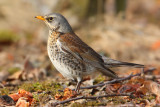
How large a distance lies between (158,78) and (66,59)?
197 cm

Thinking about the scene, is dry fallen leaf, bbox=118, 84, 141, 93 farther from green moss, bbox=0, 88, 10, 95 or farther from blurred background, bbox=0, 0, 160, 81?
blurred background, bbox=0, 0, 160, 81

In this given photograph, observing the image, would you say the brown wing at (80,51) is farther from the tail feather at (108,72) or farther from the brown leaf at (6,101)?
the brown leaf at (6,101)

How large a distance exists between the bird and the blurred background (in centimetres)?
226

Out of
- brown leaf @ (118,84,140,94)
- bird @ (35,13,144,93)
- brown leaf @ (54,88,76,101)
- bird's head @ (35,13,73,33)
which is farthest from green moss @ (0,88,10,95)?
brown leaf @ (118,84,140,94)

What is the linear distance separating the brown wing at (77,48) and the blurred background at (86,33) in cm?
230

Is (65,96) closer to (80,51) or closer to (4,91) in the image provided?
(80,51)

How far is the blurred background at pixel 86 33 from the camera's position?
874 cm

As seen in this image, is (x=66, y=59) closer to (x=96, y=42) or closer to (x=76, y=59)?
Answer: (x=76, y=59)

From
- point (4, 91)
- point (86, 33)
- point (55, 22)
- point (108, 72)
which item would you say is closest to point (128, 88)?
point (108, 72)

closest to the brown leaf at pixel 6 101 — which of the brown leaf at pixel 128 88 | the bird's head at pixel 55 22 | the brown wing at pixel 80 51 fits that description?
the brown wing at pixel 80 51

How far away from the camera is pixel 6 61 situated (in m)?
8.44

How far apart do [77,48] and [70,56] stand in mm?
221

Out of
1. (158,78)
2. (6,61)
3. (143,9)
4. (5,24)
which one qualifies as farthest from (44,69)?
(143,9)

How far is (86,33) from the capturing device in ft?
32.0
